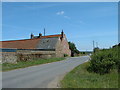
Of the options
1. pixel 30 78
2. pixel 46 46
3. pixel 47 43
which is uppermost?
pixel 47 43

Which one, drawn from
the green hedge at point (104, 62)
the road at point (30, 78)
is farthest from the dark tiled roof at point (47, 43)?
the road at point (30, 78)

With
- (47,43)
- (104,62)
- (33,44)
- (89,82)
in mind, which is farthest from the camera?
(33,44)

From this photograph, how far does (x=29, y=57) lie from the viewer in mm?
30516

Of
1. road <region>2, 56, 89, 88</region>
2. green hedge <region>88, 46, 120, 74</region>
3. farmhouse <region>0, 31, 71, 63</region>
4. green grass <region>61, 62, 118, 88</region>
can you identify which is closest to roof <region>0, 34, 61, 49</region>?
farmhouse <region>0, 31, 71, 63</region>

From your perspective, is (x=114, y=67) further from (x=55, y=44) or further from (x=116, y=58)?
(x=55, y=44)

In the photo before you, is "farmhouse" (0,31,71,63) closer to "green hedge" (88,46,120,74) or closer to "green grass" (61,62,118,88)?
"green hedge" (88,46,120,74)

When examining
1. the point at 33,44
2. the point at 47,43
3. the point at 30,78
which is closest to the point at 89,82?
the point at 30,78

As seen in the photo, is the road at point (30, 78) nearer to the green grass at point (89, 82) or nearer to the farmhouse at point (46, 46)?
the green grass at point (89, 82)

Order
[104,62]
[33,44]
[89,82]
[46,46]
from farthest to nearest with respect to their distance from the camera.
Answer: [33,44] < [46,46] < [104,62] < [89,82]

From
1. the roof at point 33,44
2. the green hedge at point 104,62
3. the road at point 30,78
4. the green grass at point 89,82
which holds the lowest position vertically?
the road at point 30,78

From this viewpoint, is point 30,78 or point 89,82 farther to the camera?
point 30,78

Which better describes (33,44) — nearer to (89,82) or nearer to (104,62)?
(104,62)

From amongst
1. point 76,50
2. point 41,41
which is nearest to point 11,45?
point 41,41

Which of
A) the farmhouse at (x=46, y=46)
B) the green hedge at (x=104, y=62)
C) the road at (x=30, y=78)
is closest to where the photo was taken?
the road at (x=30, y=78)
